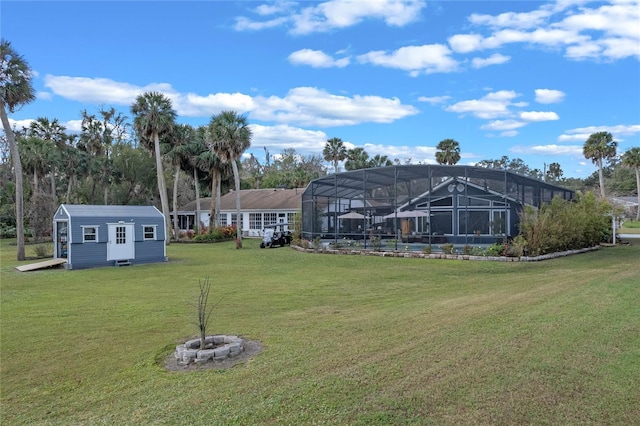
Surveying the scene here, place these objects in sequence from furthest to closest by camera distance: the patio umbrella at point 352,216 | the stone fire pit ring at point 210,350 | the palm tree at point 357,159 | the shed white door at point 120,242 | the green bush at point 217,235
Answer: the palm tree at point 357,159 → the green bush at point 217,235 → the patio umbrella at point 352,216 → the shed white door at point 120,242 → the stone fire pit ring at point 210,350

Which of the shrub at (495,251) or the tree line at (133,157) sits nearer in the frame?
the shrub at (495,251)

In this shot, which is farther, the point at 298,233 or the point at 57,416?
the point at 298,233

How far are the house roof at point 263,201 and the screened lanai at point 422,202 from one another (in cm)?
967

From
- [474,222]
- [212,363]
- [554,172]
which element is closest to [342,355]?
[212,363]

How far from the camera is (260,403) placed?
12.8 feet

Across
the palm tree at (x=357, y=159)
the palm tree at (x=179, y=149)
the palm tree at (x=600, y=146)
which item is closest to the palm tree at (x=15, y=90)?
the palm tree at (x=179, y=149)

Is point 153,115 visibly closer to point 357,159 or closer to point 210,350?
point 357,159

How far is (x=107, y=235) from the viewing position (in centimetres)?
1764

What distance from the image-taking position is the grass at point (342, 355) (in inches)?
148

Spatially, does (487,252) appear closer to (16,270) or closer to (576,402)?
(576,402)

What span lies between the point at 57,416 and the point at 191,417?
129cm

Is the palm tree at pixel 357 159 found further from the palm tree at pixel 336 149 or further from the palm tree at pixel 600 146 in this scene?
the palm tree at pixel 600 146

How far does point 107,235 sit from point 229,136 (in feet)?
34.9

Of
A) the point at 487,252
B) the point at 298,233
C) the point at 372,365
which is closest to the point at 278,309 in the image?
the point at 372,365
